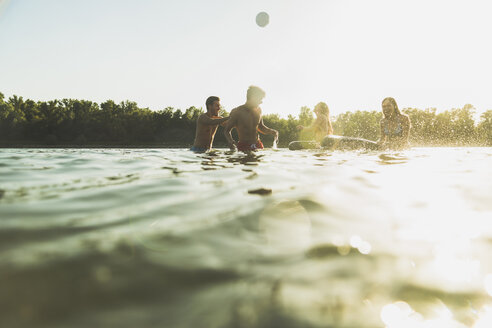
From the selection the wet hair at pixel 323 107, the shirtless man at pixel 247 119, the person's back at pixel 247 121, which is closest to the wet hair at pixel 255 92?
the shirtless man at pixel 247 119

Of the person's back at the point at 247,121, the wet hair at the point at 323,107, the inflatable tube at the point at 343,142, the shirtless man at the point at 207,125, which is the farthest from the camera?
the wet hair at the point at 323,107

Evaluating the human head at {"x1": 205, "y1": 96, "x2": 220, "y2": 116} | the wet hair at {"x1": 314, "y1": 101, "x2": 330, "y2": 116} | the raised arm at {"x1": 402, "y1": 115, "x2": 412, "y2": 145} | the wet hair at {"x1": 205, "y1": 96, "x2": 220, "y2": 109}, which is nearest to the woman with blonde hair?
the wet hair at {"x1": 314, "y1": 101, "x2": 330, "y2": 116}

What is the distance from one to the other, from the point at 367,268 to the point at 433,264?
328 millimetres

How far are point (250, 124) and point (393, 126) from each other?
15.6 ft

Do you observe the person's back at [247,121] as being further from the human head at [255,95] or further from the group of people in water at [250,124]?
the human head at [255,95]

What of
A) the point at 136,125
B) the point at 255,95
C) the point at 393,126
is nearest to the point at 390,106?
the point at 393,126

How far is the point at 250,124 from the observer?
334 inches

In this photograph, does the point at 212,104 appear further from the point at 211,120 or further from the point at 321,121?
the point at 321,121

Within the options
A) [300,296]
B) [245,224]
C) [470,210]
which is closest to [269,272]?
[300,296]

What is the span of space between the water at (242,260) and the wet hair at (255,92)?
604 cm

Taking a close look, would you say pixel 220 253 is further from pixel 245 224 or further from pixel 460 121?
pixel 460 121

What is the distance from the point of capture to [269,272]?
125 centimetres

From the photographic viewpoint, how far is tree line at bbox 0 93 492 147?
4900 centimetres

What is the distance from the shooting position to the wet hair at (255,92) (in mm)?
8188
